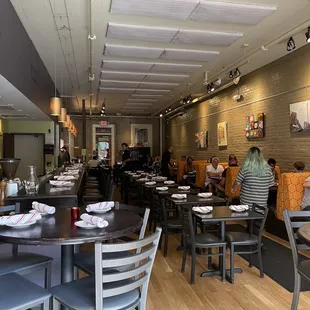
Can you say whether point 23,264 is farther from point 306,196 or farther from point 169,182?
point 169,182

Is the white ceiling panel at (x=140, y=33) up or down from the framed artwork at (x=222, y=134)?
up

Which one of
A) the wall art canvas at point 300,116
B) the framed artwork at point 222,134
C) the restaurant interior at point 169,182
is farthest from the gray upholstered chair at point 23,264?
the framed artwork at point 222,134

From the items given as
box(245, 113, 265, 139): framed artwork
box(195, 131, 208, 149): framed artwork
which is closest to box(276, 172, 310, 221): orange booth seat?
box(245, 113, 265, 139): framed artwork

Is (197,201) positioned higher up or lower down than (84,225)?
lower down

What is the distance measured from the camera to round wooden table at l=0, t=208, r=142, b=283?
1940 mm

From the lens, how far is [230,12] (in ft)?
14.8

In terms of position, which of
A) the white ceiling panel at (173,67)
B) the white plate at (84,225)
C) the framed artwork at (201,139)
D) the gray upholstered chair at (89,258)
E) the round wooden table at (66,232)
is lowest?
the gray upholstered chair at (89,258)

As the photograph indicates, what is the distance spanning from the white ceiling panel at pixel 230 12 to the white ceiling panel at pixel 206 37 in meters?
0.49

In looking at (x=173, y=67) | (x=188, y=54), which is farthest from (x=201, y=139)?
(x=188, y=54)

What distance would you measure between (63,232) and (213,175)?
6.23 meters

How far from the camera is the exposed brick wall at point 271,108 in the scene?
6480 mm

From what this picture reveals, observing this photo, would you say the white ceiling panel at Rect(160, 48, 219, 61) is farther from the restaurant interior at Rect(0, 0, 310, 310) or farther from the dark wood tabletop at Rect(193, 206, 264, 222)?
the dark wood tabletop at Rect(193, 206, 264, 222)

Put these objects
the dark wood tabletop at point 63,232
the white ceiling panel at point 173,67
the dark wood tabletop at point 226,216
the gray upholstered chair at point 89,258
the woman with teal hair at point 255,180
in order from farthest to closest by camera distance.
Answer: the white ceiling panel at point 173,67, the woman with teal hair at point 255,180, the dark wood tabletop at point 226,216, the gray upholstered chair at point 89,258, the dark wood tabletop at point 63,232

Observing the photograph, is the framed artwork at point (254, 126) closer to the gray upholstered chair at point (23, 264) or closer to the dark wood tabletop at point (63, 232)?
the dark wood tabletop at point (63, 232)
